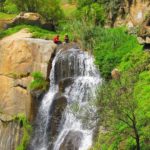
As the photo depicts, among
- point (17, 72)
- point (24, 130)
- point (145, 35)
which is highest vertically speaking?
point (145, 35)

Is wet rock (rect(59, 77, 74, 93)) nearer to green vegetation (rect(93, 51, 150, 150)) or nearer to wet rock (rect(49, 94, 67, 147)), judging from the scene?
wet rock (rect(49, 94, 67, 147))

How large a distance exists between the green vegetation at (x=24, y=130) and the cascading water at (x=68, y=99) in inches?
16.8

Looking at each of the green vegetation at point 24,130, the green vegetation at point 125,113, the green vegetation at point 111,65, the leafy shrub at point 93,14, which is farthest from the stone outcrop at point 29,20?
the green vegetation at point 125,113

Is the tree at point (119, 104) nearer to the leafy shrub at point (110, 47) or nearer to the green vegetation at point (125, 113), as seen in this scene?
the green vegetation at point (125, 113)

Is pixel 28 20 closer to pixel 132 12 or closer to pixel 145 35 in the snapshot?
pixel 132 12

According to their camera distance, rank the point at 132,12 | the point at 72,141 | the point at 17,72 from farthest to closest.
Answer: the point at 132,12 → the point at 17,72 → the point at 72,141

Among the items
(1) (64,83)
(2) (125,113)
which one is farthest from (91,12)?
(2) (125,113)

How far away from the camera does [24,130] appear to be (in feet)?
112

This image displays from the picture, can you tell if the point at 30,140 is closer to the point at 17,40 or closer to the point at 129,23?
the point at 17,40

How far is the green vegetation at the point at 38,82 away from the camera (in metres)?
35.4

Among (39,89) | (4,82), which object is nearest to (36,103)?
(39,89)

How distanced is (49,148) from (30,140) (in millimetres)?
2214

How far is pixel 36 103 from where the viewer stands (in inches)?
1378

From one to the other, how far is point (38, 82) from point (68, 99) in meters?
2.97
